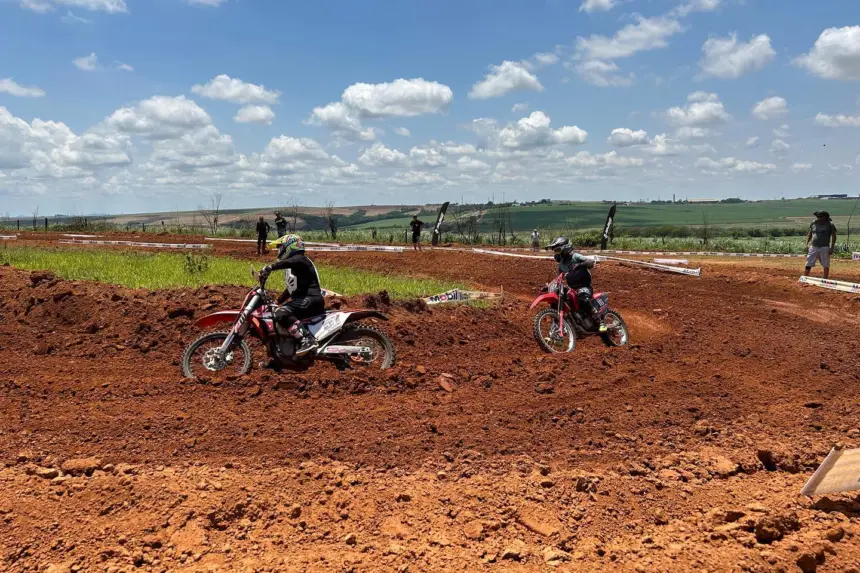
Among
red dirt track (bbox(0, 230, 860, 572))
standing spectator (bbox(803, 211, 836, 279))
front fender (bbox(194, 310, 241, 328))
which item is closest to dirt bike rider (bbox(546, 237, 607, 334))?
red dirt track (bbox(0, 230, 860, 572))

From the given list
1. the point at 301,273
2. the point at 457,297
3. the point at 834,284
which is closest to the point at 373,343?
the point at 301,273

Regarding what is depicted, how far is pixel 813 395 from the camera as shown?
725 cm

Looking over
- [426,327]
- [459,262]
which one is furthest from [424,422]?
[459,262]

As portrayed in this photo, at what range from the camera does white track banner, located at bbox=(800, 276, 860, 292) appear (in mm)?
14898

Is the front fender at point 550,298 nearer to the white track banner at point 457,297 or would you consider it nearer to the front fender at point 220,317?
the white track banner at point 457,297

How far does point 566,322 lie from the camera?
9.41 meters

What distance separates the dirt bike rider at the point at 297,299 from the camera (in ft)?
24.7

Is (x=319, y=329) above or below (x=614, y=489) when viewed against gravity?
above

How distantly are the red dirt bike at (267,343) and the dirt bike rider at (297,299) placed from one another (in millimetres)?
78

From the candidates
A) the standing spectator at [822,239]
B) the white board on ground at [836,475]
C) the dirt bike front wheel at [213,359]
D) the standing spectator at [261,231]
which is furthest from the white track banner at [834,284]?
the standing spectator at [261,231]

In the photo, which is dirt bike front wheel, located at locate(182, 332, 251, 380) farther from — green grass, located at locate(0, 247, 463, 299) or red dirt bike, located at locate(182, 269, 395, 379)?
green grass, located at locate(0, 247, 463, 299)

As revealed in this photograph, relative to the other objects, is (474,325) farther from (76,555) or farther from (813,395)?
(76,555)

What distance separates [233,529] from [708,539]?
123 inches

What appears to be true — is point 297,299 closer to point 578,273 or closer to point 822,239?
point 578,273
